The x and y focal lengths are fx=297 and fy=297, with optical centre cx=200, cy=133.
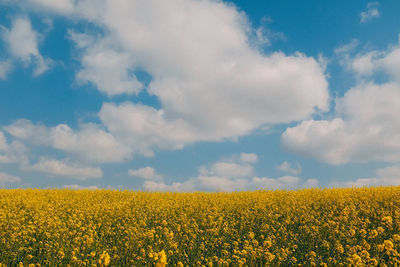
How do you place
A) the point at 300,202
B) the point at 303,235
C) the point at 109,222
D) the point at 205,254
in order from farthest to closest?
the point at 300,202, the point at 109,222, the point at 303,235, the point at 205,254

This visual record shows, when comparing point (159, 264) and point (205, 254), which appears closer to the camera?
point (159, 264)

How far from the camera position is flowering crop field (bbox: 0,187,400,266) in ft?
27.3

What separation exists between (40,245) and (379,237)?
37.6ft

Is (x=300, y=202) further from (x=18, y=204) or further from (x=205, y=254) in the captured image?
(x=18, y=204)

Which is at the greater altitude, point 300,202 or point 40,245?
point 300,202

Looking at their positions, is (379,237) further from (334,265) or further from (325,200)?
(325,200)

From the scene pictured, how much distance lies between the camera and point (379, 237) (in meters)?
10.2

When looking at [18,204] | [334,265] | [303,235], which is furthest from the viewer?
[18,204]

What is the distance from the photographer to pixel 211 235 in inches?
443

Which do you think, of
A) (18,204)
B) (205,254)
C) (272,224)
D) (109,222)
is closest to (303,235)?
(272,224)

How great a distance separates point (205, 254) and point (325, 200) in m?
9.50

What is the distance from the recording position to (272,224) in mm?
12391

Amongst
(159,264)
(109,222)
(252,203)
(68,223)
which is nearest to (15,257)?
(68,223)

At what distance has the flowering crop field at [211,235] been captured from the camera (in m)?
8.32
